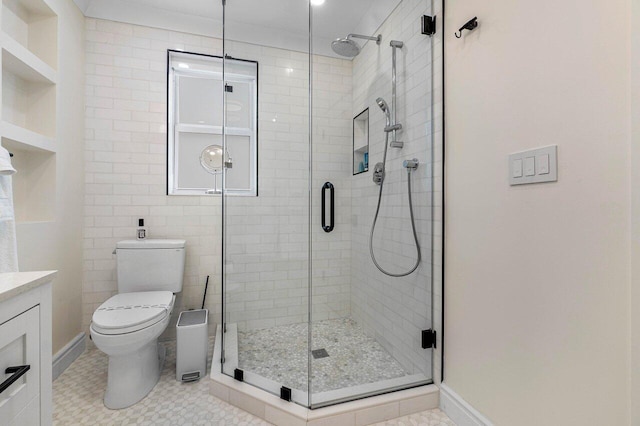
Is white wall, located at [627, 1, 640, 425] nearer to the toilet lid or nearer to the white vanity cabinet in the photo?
the white vanity cabinet

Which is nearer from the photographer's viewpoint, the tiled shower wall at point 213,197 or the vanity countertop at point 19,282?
the vanity countertop at point 19,282

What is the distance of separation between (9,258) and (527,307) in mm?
2080

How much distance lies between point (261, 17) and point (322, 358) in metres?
2.31

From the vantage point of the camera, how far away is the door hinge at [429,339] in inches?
63.1

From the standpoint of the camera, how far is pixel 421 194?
1687 millimetres

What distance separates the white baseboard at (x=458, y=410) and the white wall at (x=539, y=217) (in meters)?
0.04

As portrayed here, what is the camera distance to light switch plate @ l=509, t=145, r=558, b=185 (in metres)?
1.03

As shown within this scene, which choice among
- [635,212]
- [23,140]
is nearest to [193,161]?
[23,140]

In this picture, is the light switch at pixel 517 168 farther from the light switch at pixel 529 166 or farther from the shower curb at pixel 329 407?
the shower curb at pixel 329 407

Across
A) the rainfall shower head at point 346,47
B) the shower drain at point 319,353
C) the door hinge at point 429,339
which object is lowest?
the shower drain at point 319,353

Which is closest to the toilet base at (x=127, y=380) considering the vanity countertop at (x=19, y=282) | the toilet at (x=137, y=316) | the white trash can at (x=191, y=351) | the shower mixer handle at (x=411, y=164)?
the toilet at (x=137, y=316)

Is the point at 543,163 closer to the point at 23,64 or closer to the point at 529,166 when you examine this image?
the point at 529,166

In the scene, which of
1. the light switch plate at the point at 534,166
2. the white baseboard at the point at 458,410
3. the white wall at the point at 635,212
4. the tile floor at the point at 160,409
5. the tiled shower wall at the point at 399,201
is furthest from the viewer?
the tiled shower wall at the point at 399,201

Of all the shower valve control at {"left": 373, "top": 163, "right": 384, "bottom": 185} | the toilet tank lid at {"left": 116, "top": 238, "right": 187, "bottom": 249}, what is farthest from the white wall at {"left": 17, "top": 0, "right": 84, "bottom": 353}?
the shower valve control at {"left": 373, "top": 163, "right": 384, "bottom": 185}
